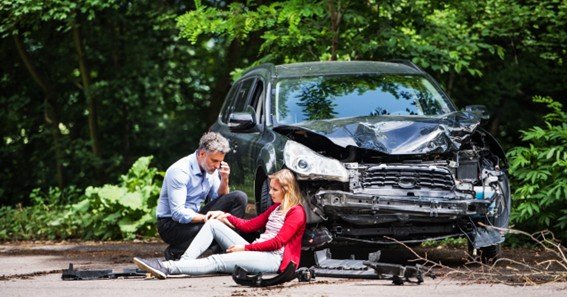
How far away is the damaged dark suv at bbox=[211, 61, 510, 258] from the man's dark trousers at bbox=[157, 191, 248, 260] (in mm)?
276

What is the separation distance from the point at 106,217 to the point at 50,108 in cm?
1006

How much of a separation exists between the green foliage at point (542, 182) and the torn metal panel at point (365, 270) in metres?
3.69

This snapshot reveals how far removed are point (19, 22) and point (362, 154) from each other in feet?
42.2

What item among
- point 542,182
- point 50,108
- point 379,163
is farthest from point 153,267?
point 50,108

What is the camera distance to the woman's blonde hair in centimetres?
966

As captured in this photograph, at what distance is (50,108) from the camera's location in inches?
1027

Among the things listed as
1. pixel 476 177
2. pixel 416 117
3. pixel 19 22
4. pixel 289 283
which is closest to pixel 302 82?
pixel 416 117

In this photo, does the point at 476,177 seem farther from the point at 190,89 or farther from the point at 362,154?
the point at 190,89

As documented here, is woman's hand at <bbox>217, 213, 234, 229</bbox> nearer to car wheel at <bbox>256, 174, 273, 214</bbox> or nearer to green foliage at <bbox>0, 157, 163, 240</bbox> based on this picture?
car wheel at <bbox>256, 174, 273, 214</bbox>

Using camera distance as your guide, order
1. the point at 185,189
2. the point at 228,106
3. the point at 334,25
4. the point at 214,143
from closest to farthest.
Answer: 1. the point at 214,143
2. the point at 185,189
3. the point at 228,106
4. the point at 334,25

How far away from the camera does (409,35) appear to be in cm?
1711

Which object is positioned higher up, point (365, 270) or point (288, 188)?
point (288, 188)

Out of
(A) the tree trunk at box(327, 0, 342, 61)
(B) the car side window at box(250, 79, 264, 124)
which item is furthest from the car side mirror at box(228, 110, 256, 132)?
(A) the tree trunk at box(327, 0, 342, 61)

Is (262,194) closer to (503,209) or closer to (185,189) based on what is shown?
(185,189)
